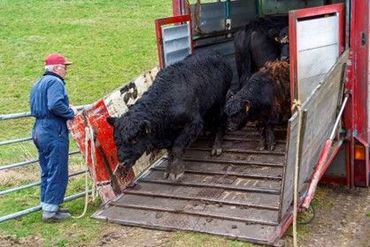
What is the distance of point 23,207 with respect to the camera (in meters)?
7.15

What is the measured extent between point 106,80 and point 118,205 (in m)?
8.40

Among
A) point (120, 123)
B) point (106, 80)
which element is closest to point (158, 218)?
point (120, 123)

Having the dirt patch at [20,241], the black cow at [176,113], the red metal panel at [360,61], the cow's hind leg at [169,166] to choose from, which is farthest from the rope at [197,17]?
the dirt patch at [20,241]

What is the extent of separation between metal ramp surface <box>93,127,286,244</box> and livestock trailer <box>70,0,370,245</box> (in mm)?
11

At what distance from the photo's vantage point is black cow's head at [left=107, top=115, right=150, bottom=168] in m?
6.44

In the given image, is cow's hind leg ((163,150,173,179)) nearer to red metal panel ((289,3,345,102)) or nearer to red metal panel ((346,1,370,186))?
red metal panel ((289,3,345,102))

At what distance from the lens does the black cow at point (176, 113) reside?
6.52m

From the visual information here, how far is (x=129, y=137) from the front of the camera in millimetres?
6422

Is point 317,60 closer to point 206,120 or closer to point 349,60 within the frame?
point 349,60

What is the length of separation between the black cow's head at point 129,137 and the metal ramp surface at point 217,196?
51cm

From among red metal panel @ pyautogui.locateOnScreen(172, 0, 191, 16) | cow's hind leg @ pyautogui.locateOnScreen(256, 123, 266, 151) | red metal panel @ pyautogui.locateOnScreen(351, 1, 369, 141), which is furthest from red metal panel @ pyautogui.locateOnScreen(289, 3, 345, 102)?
red metal panel @ pyautogui.locateOnScreen(172, 0, 191, 16)

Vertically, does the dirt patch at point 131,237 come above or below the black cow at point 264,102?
below

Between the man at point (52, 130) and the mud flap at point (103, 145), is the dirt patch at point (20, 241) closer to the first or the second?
the man at point (52, 130)

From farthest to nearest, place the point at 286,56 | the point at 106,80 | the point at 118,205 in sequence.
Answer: the point at 106,80 → the point at 286,56 → the point at 118,205
